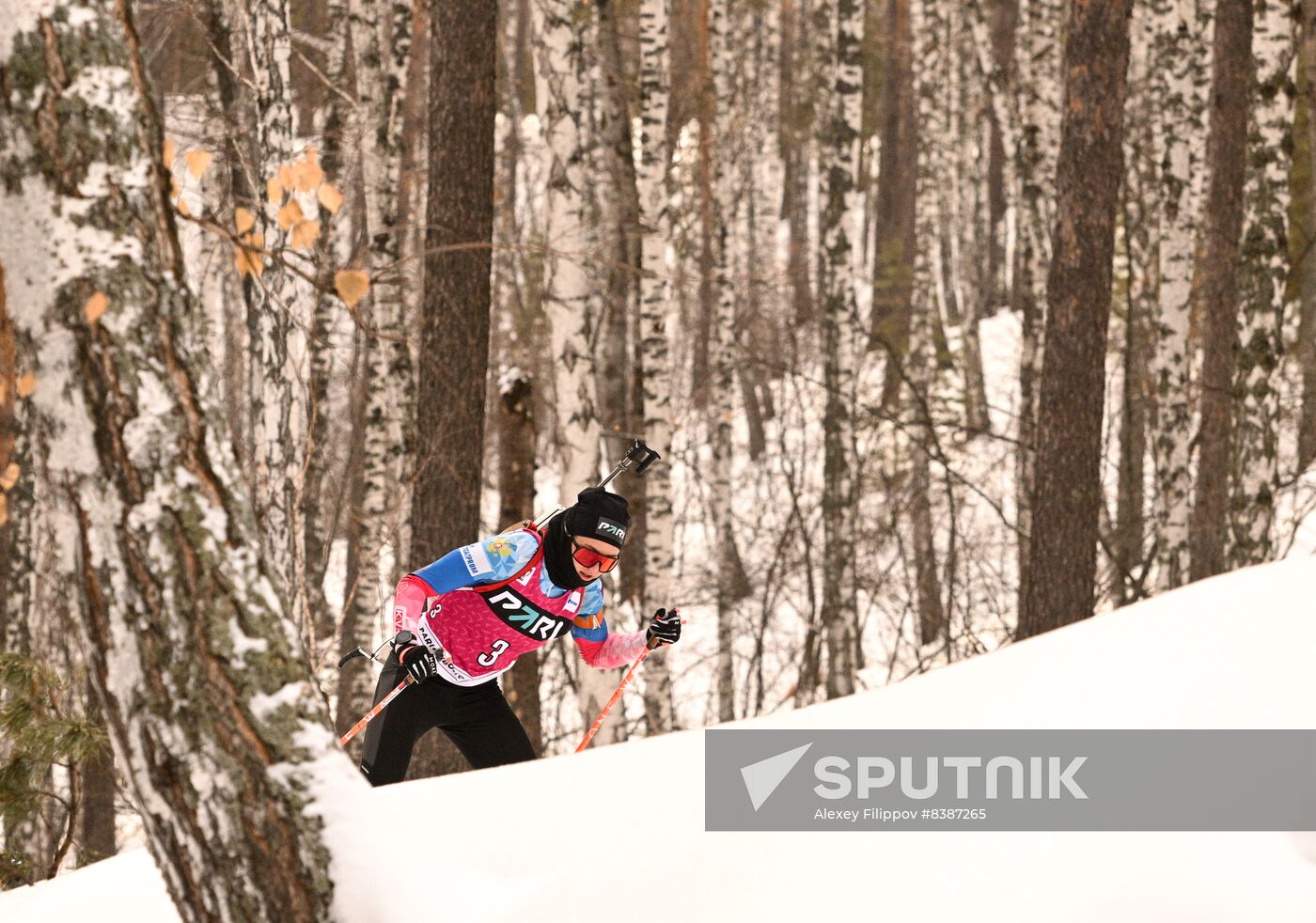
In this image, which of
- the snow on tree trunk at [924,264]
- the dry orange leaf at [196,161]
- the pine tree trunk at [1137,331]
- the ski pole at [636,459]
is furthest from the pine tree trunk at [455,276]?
the snow on tree trunk at [924,264]

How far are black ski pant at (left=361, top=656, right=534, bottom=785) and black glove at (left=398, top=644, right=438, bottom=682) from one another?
0.15 metres

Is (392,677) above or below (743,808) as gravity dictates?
above

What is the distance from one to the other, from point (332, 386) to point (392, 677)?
1242cm

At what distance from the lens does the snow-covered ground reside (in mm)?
2445

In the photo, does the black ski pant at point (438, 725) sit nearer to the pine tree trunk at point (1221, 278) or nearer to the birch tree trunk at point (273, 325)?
the birch tree trunk at point (273, 325)

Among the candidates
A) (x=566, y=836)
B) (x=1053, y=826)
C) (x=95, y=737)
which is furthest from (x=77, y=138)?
(x=95, y=737)

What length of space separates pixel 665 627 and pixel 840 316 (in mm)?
5392

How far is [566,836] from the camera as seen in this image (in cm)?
296

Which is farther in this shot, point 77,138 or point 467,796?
point 467,796

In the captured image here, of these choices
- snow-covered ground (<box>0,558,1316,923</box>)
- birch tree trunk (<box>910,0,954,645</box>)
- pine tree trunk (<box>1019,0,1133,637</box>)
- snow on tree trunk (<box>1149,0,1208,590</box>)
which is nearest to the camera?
snow-covered ground (<box>0,558,1316,923</box>)

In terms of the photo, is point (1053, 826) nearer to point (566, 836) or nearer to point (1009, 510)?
point (566, 836)

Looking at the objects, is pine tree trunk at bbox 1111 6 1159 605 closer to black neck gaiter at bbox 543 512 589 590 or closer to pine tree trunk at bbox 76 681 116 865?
black neck gaiter at bbox 543 512 589 590

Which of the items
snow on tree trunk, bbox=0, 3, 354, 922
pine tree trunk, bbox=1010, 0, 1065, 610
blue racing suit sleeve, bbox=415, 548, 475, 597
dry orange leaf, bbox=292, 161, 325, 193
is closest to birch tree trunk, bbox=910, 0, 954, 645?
pine tree trunk, bbox=1010, 0, 1065, 610

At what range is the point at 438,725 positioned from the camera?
5.13 metres
